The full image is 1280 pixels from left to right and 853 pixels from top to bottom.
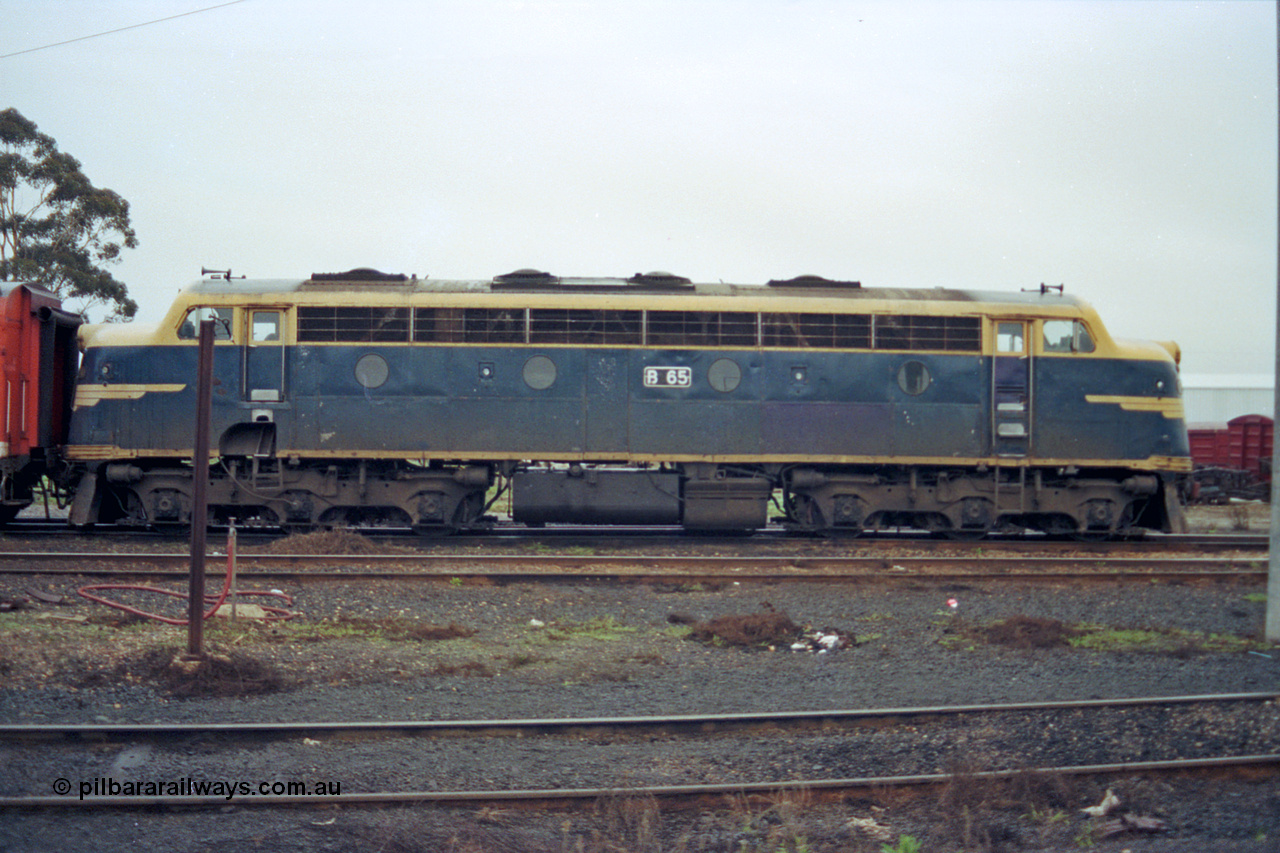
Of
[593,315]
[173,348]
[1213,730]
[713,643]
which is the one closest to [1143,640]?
[1213,730]

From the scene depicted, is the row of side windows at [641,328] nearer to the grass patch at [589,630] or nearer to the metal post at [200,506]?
the grass patch at [589,630]

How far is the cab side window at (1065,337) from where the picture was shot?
43.8 ft

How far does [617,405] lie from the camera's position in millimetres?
13039

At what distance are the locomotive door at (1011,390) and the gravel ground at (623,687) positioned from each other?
9.71 ft

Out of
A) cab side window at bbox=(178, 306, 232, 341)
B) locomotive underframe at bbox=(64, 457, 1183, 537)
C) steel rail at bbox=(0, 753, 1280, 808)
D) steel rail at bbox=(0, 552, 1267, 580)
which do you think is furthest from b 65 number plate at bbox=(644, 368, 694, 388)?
steel rail at bbox=(0, 753, 1280, 808)

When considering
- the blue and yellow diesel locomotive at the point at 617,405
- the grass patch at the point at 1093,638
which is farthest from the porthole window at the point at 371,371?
the grass patch at the point at 1093,638

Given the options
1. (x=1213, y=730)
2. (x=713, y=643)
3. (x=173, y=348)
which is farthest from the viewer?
(x=173, y=348)

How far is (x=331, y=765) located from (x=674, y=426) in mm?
8504

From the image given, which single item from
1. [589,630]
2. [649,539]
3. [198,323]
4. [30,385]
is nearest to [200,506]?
[589,630]

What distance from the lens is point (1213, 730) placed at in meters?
5.92

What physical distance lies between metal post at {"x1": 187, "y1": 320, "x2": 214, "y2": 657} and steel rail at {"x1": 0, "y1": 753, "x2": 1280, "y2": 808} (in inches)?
84.2

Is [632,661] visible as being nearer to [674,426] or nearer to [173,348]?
[674,426]

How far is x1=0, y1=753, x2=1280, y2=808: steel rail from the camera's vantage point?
4543 millimetres

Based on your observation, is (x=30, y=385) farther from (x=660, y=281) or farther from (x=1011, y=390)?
(x=1011, y=390)
